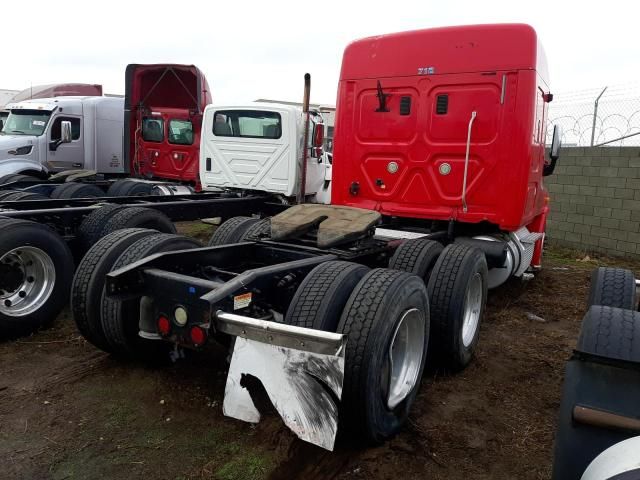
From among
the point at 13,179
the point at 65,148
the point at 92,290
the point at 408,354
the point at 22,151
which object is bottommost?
the point at 408,354

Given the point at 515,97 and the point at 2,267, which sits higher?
the point at 515,97

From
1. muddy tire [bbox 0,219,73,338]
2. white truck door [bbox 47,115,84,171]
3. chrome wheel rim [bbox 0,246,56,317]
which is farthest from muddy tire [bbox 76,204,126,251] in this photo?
white truck door [bbox 47,115,84,171]

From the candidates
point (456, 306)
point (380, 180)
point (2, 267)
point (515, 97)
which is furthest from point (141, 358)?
point (515, 97)

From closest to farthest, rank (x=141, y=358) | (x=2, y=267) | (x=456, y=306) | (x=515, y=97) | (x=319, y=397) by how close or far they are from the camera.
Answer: (x=319, y=397) < (x=141, y=358) < (x=456, y=306) < (x=2, y=267) < (x=515, y=97)

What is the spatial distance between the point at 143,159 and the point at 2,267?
720cm

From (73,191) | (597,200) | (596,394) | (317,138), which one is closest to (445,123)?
(317,138)

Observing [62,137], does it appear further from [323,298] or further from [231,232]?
[323,298]

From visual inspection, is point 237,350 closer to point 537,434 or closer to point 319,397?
point 319,397

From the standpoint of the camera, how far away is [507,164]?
520cm

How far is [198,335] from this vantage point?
2.75 meters

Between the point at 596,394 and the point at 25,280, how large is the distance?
4388 mm

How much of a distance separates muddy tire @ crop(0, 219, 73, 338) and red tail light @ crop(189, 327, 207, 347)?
2308 millimetres

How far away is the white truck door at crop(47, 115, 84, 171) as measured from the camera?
11000mm

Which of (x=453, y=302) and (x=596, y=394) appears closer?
(x=596, y=394)
